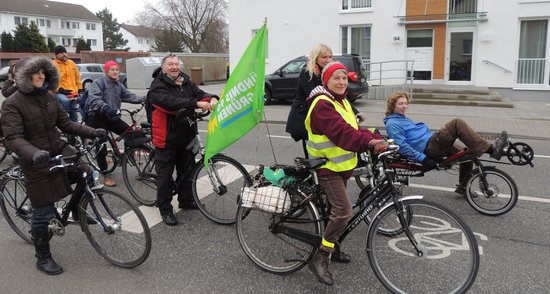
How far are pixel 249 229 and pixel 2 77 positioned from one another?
3138 centimetres

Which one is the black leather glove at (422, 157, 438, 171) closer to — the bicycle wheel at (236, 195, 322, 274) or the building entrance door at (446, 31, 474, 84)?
the bicycle wheel at (236, 195, 322, 274)

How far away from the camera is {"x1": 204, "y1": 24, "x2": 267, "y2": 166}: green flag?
12.6 ft

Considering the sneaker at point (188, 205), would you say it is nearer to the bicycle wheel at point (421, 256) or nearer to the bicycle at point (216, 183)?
the bicycle at point (216, 183)

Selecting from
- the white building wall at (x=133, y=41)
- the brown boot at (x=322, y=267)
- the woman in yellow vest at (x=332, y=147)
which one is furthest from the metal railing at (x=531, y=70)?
the white building wall at (x=133, y=41)

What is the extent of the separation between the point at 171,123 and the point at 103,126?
216 centimetres

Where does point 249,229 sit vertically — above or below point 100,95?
below

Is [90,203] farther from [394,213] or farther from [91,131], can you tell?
[394,213]

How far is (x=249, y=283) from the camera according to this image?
140 inches

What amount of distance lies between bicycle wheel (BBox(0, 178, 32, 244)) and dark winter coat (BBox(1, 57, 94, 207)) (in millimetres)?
723

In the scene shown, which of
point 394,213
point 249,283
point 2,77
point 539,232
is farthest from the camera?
point 2,77

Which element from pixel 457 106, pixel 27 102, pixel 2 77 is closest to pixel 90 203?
pixel 27 102

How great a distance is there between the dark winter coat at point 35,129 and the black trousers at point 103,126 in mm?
2594

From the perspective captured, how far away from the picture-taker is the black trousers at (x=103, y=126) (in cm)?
640

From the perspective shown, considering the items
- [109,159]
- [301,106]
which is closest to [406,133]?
[301,106]
